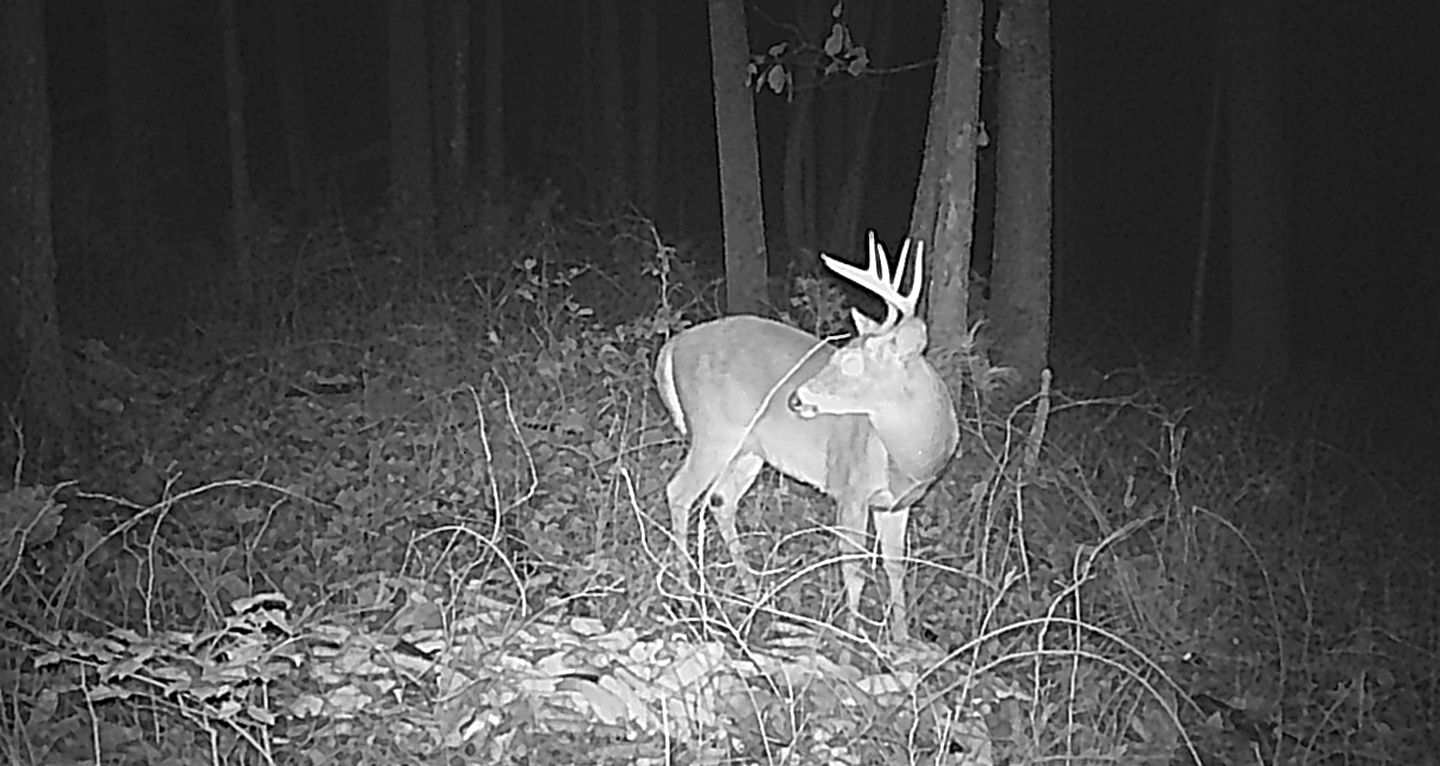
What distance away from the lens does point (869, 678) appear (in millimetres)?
4133

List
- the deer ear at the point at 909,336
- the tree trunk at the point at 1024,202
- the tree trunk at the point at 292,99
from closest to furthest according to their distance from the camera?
the deer ear at the point at 909,336 → the tree trunk at the point at 1024,202 → the tree trunk at the point at 292,99

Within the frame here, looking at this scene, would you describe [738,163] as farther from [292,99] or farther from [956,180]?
[292,99]

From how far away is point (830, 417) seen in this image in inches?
199

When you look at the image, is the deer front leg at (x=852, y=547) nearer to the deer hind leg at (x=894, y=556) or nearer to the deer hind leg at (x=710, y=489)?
the deer hind leg at (x=894, y=556)

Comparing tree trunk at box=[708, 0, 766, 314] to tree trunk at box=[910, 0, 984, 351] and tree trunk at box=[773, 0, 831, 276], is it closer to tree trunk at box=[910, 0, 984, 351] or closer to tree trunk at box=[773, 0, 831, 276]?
tree trunk at box=[910, 0, 984, 351]

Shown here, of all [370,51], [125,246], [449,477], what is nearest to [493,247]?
[125,246]

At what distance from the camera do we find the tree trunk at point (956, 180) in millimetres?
6754

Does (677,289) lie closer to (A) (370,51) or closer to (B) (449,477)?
(B) (449,477)

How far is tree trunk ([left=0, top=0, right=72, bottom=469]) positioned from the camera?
19.1ft

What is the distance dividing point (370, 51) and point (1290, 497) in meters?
17.5

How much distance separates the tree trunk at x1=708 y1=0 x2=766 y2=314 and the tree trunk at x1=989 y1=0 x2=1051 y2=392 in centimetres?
142

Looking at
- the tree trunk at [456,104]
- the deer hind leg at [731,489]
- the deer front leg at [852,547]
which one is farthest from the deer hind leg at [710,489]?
the tree trunk at [456,104]

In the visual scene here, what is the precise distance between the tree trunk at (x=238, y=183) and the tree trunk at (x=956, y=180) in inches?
156

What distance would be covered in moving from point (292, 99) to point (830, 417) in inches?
464
